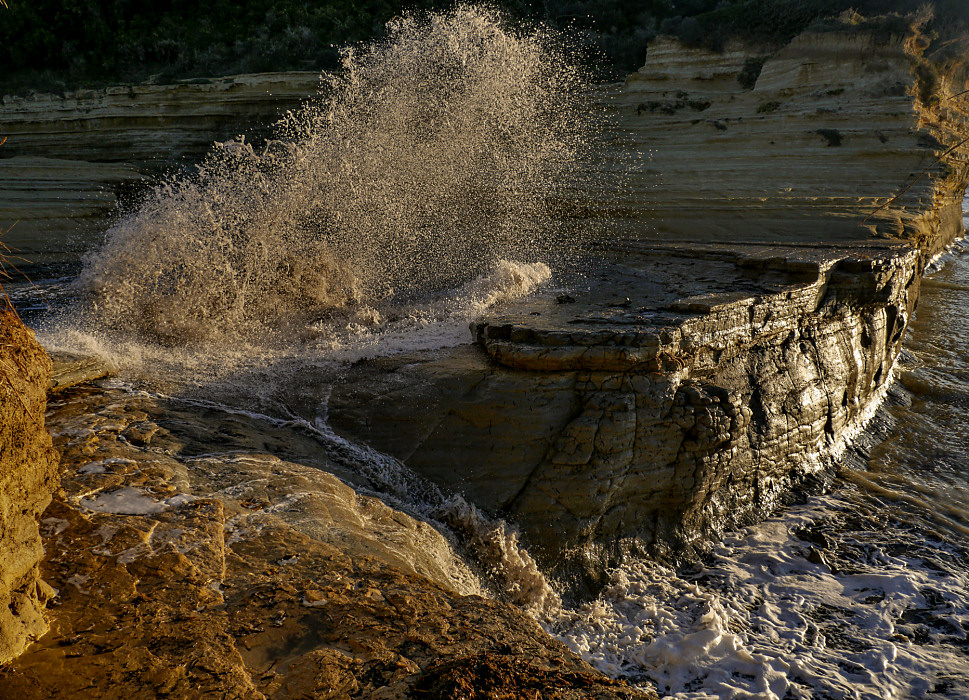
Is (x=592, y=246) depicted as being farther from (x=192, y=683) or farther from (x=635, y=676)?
(x=192, y=683)

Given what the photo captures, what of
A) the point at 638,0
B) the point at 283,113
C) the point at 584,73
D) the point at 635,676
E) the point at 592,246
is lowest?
the point at 635,676

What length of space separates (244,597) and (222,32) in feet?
64.6

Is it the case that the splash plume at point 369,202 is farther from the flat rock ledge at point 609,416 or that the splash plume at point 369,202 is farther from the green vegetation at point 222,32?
the green vegetation at point 222,32

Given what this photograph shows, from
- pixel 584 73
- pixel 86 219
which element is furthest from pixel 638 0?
pixel 86 219

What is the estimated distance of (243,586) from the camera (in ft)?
8.57

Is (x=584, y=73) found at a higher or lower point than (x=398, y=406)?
higher

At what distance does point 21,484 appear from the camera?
2.17 m

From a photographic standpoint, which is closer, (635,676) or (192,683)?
(192,683)

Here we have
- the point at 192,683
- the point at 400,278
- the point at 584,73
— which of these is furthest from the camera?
the point at 584,73

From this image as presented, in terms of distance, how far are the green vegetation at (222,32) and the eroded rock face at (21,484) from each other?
14686 millimetres

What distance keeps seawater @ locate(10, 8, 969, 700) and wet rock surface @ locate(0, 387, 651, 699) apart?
2.56 ft

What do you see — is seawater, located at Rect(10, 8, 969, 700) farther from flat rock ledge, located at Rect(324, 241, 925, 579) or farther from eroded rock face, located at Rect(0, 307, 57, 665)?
eroded rock face, located at Rect(0, 307, 57, 665)

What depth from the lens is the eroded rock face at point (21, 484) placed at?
199cm

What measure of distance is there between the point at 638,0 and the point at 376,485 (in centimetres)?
1701
